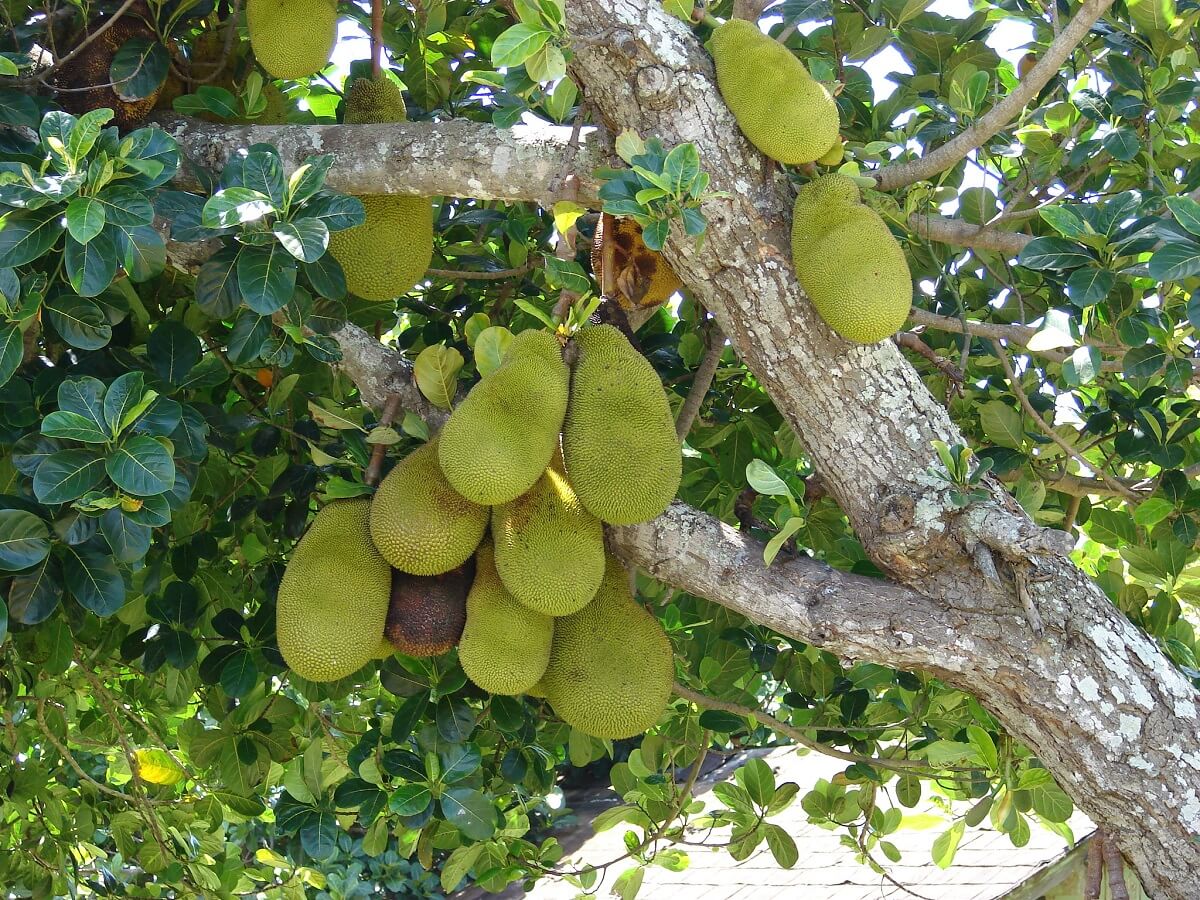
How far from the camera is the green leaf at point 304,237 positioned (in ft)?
4.52

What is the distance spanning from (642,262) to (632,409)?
0.30 m

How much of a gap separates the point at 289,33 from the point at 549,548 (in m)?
0.88

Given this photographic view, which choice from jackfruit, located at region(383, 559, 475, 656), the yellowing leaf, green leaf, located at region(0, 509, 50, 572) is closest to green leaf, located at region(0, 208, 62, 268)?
green leaf, located at region(0, 509, 50, 572)

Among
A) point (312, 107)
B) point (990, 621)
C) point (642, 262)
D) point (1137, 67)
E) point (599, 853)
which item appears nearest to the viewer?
point (990, 621)

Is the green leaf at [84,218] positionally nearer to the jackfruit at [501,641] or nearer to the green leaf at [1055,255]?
the jackfruit at [501,641]

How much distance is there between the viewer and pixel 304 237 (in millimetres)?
1395

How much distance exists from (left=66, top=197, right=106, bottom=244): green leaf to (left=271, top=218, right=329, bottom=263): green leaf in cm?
20

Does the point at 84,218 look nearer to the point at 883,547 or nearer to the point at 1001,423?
the point at 883,547

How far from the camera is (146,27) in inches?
72.4

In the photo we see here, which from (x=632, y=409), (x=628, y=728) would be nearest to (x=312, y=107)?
(x=632, y=409)

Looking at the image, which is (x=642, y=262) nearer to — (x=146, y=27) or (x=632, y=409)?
(x=632, y=409)

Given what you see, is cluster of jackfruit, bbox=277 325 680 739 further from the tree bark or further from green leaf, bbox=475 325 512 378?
the tree bark

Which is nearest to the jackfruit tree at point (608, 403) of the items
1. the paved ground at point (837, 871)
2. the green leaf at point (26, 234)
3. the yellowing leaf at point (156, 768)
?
the green leaf at point (26, 234)

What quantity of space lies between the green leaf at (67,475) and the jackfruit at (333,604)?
0.96 feet
